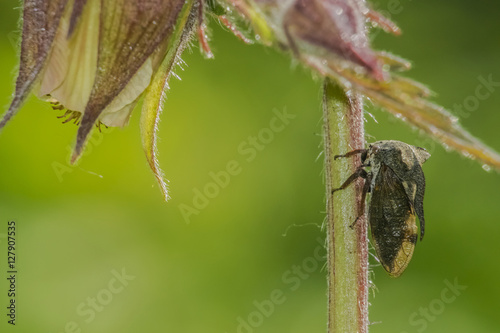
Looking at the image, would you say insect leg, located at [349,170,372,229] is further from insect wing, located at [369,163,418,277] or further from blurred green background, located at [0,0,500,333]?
blurred green background, located at [0,0,500,333]

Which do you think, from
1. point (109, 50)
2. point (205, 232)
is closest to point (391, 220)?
point (109, 50)

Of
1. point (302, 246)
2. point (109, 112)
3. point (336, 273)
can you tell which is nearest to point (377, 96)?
point (336, 273)

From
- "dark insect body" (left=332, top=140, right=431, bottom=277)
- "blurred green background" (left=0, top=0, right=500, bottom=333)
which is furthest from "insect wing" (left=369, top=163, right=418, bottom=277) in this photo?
"blurred green background" (left=0, top=0, right=500, bottom=333)

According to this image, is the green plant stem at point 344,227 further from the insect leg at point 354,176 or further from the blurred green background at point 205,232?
the blurred green background at point 205,232

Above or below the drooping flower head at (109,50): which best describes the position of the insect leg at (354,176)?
below

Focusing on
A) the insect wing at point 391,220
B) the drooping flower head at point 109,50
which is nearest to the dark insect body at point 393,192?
the insect wing at point 391,220

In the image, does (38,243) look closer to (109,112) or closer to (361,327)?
(109,112)
